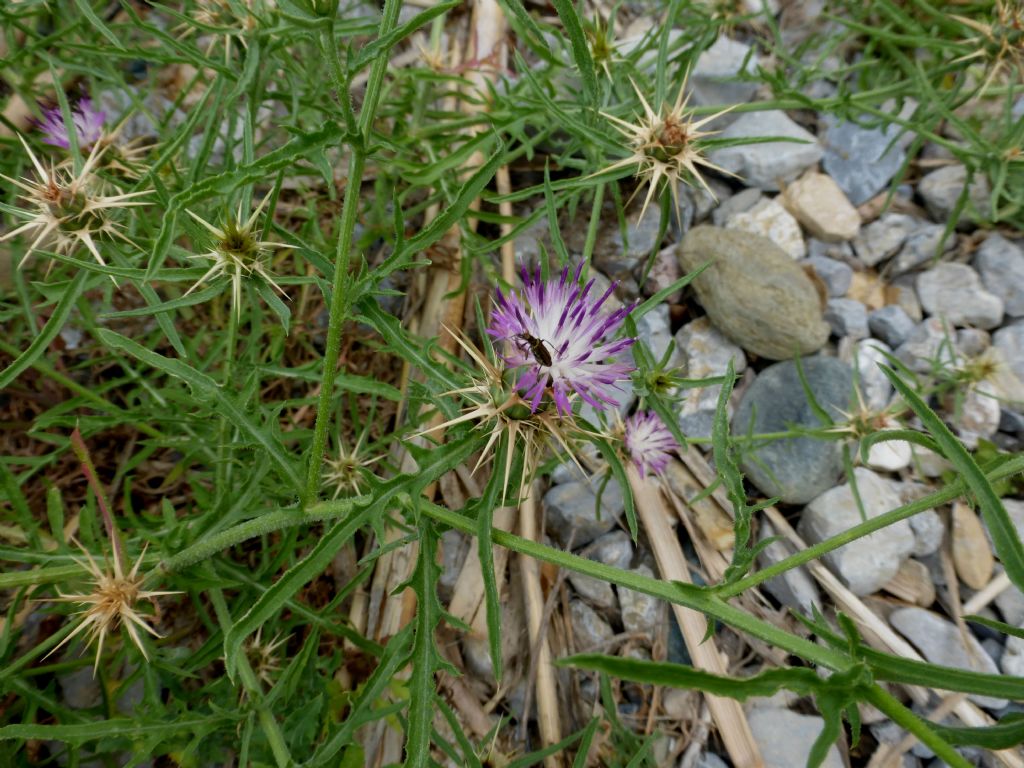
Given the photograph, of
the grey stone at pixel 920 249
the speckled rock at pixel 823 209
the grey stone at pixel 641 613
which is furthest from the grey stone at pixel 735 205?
the grey stone at pixel 641 613

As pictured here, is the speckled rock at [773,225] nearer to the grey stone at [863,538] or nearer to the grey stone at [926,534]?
the grey stone at [863,538]

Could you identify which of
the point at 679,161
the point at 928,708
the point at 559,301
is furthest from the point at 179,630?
the point at 928,708

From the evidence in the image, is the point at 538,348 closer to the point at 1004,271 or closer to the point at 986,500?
the point at 986,500

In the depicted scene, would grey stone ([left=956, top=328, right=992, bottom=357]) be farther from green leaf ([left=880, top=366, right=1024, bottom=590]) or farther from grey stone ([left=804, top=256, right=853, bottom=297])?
green leaf ([left=880, top=366, right=1024, bottom=590])

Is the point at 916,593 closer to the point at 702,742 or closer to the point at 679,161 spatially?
the point at 702,742

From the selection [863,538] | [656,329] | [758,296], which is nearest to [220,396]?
[656,329]

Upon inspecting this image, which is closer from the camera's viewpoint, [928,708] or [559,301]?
[559,301]
